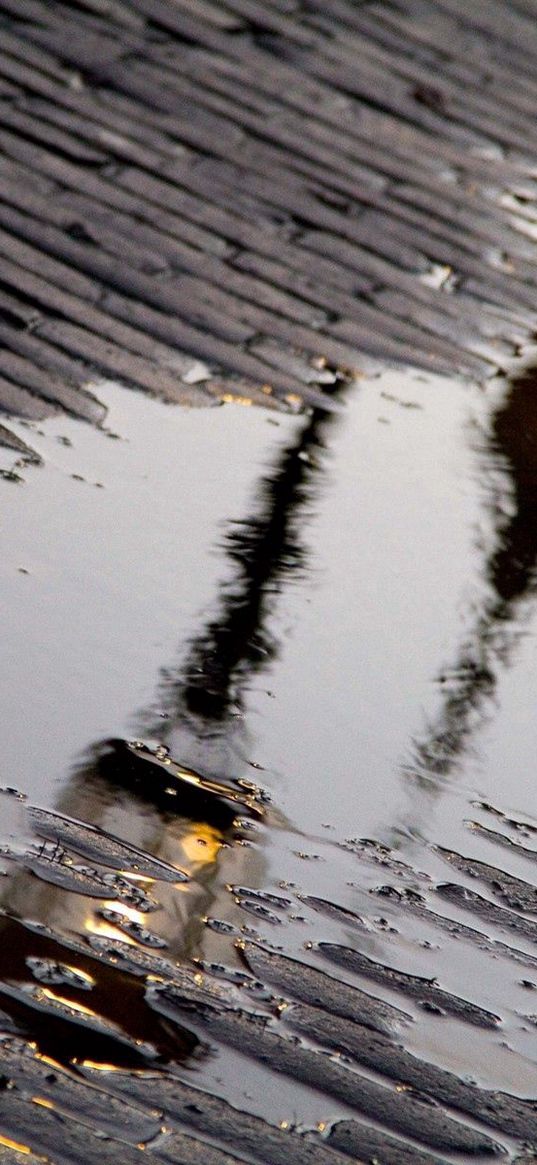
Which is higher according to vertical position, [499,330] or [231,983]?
[499,330]

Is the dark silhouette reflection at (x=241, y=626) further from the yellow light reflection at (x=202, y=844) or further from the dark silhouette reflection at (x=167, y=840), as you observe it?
the yellow light reflection at (x=202, y=844)

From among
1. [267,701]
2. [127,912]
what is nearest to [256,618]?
[267,701]

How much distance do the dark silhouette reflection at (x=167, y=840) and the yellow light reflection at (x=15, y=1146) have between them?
165mm

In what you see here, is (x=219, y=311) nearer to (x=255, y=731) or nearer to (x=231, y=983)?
(x=255, y=731)

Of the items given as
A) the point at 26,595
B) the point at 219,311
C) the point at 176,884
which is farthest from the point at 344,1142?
the point at 219,311

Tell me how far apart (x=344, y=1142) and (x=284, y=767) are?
34.0 inches

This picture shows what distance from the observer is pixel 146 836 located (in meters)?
2.55

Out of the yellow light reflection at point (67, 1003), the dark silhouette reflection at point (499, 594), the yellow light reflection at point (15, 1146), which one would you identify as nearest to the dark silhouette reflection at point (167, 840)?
the yellow light reflection at point (67, 1003)

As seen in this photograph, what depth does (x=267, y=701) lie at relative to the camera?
9.87ft

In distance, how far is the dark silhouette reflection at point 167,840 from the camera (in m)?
2.16

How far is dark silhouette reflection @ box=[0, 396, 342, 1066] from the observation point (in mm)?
2158

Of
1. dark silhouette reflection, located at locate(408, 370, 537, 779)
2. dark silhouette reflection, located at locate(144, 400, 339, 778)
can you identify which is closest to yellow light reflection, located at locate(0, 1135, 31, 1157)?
dark silhouette reflection, located at locate(144, 400, 339, 778)

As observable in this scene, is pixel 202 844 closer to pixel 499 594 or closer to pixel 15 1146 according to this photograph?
pixel 15 1146

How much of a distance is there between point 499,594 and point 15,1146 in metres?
1.99
